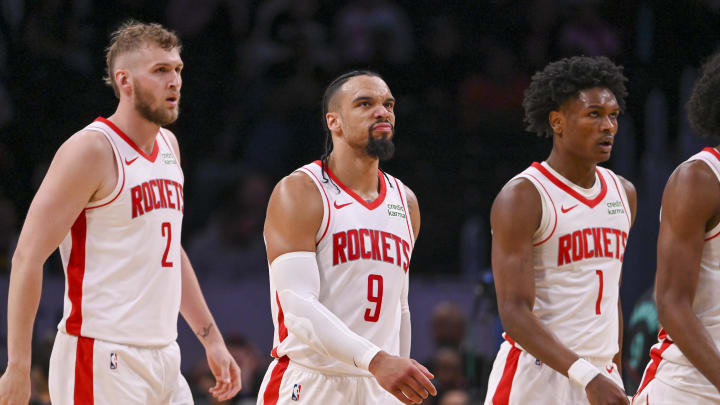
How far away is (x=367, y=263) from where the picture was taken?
4379mm

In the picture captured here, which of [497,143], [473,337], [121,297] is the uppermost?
[497,143]

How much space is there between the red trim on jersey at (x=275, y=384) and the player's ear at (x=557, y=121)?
1.66m

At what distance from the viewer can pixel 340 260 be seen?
14.3 ft

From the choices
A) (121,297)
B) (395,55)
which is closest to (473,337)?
(121,297)

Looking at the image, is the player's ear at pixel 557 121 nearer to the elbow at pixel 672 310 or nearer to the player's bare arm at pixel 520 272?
the player's bare arm at pixel 520 272

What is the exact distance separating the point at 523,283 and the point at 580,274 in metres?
0.31

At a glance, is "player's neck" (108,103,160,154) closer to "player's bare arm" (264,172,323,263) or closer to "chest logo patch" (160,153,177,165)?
"chest logo patch" (160,153,177,165)

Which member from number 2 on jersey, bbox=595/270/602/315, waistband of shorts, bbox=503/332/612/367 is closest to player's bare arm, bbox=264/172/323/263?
waistband of shorts, bbox=503/332/612/367

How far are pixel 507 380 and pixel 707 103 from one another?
4.81ft

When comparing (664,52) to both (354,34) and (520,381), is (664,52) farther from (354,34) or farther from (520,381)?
(520,381)

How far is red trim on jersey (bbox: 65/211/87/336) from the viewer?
4332mm

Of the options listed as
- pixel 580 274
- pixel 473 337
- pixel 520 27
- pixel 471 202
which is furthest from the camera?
pixel 520 27

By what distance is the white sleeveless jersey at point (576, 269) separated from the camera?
462 centimetres

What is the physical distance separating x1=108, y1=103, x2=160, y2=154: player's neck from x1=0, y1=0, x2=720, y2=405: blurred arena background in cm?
414
